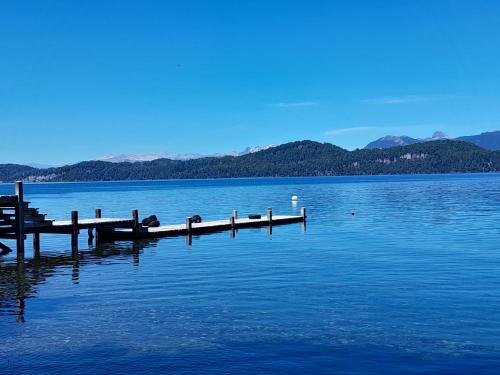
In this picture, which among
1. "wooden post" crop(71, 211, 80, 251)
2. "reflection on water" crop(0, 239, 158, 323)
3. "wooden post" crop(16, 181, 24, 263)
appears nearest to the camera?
"reflection on water" crop(0, 239, 158, 323)

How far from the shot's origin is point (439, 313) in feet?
72.0

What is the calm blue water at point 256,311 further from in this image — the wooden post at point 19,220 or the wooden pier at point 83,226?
the wooden pier at point 83,226

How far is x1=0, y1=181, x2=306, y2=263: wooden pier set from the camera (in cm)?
4191

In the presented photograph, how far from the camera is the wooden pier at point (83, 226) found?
Answer: 4191 cm

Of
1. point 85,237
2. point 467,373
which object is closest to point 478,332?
point 467,373

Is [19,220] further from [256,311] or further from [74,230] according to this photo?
[256,311]

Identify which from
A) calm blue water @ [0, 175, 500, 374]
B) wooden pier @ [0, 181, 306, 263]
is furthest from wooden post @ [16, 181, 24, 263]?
calm blue water @ [0, 175, 500, 374]

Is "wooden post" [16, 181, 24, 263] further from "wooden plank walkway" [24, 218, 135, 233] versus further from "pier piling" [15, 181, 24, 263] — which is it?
"wooden plank walkway" [24, 218, 135, 233]

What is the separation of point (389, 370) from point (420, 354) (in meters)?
1.70

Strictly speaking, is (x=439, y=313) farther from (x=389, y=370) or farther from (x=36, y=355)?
(x=36, y=355)

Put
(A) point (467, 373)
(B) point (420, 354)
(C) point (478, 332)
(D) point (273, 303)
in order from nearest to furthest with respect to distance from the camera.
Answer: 1. (A) point (467, 373)
2. (B) point (420, 354)
3. (C) point (478, 332)
4. (D) point (273, 303)

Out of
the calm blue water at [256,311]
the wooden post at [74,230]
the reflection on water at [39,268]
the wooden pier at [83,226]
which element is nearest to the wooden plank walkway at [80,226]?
the wooden pier at [83,226]

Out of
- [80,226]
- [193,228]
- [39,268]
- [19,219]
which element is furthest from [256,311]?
[193,228]

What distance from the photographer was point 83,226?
154 ft
